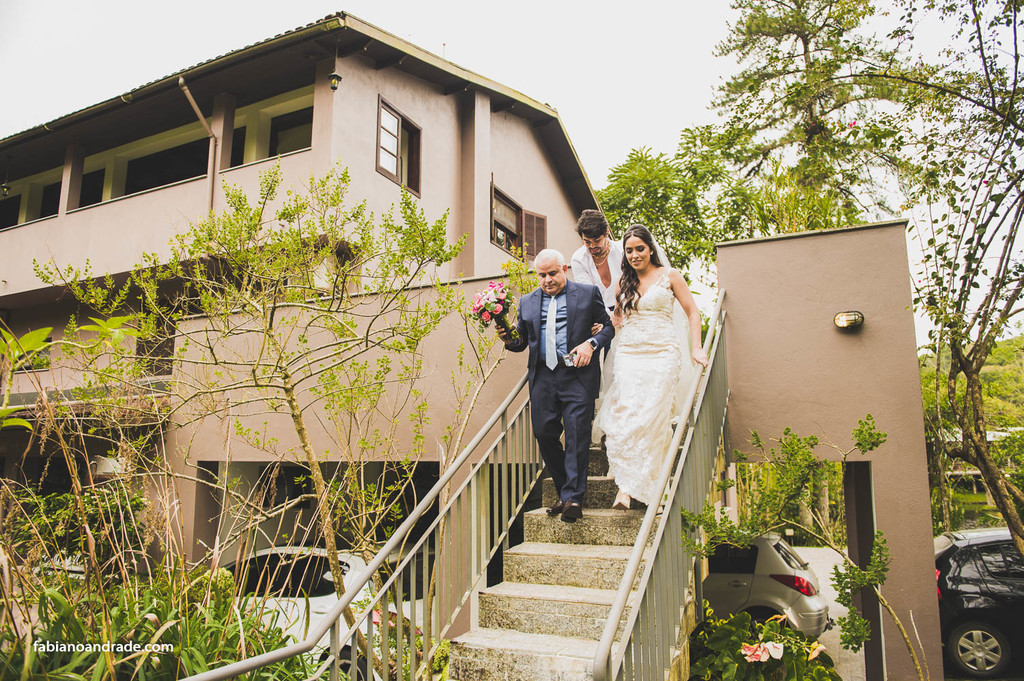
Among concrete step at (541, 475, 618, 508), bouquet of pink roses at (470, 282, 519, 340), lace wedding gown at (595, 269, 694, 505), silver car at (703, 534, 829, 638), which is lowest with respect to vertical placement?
silver car at (703, 534, 829, 638)

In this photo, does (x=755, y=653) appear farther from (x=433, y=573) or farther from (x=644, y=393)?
(x=433, y=573)

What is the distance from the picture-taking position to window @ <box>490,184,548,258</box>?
40.0 ft

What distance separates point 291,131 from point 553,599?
9.06 m

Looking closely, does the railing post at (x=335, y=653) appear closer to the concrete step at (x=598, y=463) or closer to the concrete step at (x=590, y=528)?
the concrete step at (x=590, y=528)

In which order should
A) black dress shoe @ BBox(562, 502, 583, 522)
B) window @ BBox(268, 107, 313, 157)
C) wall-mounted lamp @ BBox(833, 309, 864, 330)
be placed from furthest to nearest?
1. window @ BBox(268, 107, 313, 157)
2. wall-mounted lamp @ BBox(833, 309, 864, 330)
3. black dress shoe @ BBox(562, 502, 583, 522)

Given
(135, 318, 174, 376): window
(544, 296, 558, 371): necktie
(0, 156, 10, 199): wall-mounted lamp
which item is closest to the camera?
(544, 296, 558, 371): necktie

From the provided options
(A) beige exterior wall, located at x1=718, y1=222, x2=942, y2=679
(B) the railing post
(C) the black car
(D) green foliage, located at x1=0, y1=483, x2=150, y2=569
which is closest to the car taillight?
(C) the black car

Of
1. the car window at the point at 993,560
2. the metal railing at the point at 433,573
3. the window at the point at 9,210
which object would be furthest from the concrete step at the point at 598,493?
the window at the point at 9,210

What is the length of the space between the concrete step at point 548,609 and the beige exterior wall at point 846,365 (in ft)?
8.20

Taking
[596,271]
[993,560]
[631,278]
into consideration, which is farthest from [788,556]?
[631,278]

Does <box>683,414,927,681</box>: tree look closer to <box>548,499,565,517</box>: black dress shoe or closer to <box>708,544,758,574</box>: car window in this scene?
<box>548,499,565,517</box>: black dress shoe

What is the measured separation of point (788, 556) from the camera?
309 inches

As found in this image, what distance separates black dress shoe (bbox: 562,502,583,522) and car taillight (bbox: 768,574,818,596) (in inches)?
169

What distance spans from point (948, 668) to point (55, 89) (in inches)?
941
